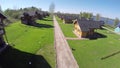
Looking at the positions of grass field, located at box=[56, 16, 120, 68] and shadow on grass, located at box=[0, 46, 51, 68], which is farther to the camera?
grass field, located at box=[56, 16, 120, 68]

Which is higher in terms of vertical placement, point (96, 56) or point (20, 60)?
point (20, 60)

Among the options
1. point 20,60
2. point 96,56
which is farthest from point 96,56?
point 20,60

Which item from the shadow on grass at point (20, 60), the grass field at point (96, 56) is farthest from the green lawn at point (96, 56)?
the shadow on grass at point (20, 60)

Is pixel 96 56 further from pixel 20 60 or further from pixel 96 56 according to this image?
pixel 20 60

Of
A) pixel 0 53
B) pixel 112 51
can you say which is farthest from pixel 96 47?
pixel 0 53

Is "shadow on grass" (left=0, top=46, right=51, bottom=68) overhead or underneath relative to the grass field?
overhead

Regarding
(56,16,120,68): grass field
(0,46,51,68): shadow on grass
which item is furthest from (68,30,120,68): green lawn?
(0,46,51,68): shadow on grass

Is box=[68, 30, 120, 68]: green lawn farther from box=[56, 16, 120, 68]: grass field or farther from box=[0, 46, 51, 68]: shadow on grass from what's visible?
box=[0, 46, 51, 68]: shadow on grass

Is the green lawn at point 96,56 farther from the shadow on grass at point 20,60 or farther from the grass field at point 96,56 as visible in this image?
the shadow on grass at point 20,60
